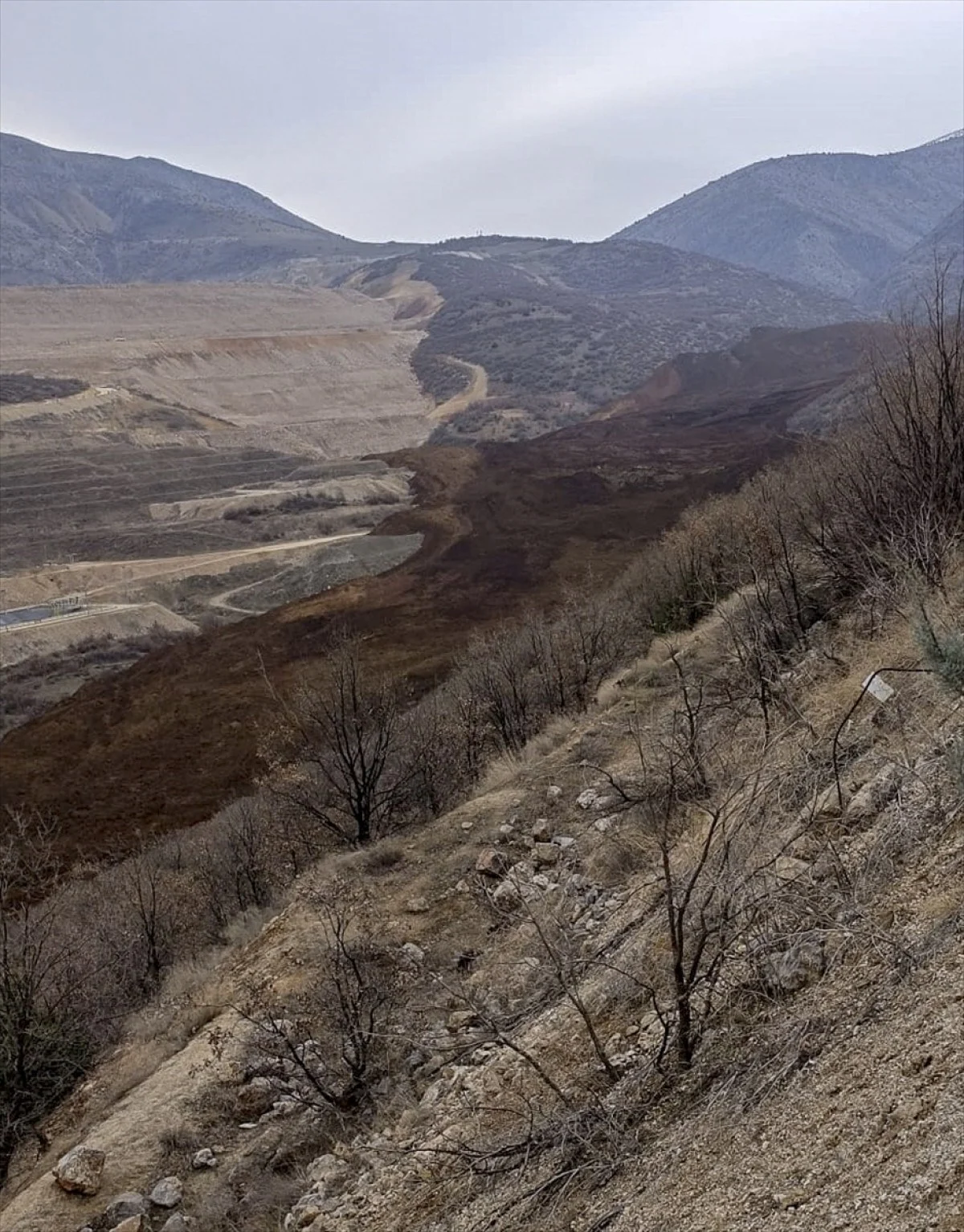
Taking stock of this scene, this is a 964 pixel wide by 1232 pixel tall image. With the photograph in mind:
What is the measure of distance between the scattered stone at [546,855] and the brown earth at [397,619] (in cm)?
879

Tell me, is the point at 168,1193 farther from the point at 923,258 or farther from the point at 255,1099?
the point at 923,258

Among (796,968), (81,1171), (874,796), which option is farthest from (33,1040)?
(874,796)

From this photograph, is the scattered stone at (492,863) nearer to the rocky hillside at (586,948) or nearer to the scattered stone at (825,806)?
the rocky hillside at (586,948)

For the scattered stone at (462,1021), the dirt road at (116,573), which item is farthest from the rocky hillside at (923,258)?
the scattered stone at (462,1021)

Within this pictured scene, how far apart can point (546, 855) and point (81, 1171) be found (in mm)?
4970

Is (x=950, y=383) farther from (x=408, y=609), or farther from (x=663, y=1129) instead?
(x=408, y=609)

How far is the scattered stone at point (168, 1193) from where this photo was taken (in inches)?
285

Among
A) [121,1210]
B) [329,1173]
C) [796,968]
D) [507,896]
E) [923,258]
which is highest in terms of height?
[923,258]

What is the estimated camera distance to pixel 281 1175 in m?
6.96

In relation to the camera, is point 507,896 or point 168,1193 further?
point 507,896

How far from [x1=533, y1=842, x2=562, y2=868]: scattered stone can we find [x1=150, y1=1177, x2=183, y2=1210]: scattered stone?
4343 mm

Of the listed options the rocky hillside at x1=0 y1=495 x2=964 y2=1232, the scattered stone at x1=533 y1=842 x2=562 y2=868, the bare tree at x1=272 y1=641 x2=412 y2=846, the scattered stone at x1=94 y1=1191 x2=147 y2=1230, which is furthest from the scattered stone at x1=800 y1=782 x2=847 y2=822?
the bare tree at x1=272 y1=641 x2=412 y2=846

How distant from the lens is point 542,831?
10.8m

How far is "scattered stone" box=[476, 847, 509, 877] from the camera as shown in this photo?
33.3 feet
